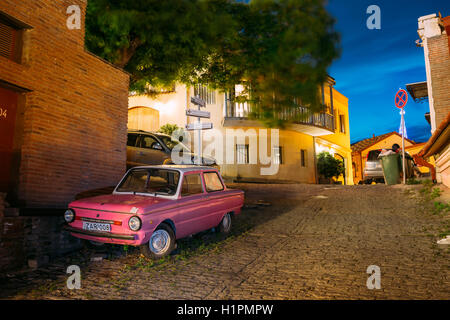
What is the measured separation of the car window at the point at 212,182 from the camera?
6.62 meters

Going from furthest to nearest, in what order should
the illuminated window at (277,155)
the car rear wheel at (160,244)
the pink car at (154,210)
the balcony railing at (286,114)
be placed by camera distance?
the illuminated window at (277,155)
the balcony railing at (286,114)
the car rear wheel at (160,244)
the pink car at (154,210)

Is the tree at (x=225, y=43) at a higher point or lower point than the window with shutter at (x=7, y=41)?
higher

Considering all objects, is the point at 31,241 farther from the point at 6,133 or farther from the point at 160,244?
the point at 160,244

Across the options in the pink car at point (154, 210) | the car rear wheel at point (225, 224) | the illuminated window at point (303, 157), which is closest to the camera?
the pink car at point (154, 210)

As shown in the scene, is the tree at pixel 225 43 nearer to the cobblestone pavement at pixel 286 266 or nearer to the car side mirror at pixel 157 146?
the car side mirror at pixel 157 146

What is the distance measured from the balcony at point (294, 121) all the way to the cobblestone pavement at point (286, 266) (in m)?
11.3

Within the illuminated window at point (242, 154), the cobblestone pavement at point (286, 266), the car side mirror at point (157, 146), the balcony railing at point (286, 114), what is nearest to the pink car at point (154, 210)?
the cobblestone pavement at point (286, 266)

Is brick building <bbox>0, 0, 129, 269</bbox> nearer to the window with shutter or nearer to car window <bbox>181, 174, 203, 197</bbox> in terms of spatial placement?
the window with shutter

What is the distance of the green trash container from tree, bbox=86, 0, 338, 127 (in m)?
4.64

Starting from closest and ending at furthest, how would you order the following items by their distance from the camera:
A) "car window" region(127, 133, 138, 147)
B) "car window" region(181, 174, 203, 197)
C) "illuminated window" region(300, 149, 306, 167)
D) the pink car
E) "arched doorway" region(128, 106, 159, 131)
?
the pink car, "car window" region(181, 174, 203, 197), "car window" region(127, 133, 138, 147), "arched doorway" region(128, 106, 159, 131), "illuminated window" region(300, 149, 306, 167)

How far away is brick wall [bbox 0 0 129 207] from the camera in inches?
217

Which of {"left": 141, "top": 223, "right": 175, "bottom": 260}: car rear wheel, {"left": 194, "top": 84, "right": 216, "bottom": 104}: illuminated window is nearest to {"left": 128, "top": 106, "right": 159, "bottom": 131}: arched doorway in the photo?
{"left": 194, "top": 84, "right": 216, "bottom": 104}: illuminated window

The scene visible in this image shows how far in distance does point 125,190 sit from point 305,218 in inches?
196

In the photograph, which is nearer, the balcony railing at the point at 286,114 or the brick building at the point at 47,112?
the brick building at the point at 47,112
